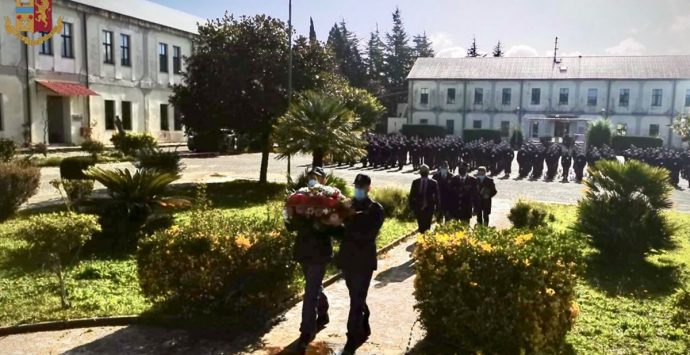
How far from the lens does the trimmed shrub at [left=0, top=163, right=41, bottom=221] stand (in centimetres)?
1256

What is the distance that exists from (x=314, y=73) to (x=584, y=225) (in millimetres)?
10675

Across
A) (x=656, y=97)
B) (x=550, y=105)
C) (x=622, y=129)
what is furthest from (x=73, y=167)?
(x=656, y=97)

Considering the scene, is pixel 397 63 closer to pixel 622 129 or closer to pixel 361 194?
pixel 622 129

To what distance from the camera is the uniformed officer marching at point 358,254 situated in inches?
228

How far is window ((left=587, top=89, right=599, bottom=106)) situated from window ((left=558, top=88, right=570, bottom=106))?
171cm

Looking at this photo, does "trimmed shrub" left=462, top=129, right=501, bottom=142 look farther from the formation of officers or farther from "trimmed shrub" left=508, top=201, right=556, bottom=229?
"trimmed shrub" left=508, top=201, right=556, bottom=229

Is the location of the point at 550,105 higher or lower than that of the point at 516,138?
higher

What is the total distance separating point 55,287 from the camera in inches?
320

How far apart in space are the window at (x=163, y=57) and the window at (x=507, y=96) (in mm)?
29760

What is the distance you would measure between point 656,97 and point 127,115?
4149 centimetres

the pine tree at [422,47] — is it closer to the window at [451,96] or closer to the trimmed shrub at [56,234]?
the window at [451,96]

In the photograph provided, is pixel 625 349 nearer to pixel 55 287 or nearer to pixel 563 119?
pixel 55 287

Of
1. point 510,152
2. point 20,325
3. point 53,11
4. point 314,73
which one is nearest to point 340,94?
point 314,73

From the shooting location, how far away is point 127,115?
122 feet
